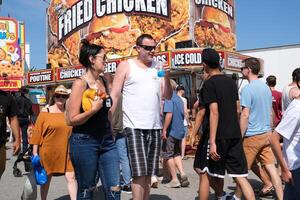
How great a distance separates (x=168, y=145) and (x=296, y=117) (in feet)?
14.0

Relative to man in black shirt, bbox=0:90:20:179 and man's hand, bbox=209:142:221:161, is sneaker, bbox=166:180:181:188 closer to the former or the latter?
man's hand, bbox=209:142:221:161

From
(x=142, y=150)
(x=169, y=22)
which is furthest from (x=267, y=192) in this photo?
(x=169, y=22)

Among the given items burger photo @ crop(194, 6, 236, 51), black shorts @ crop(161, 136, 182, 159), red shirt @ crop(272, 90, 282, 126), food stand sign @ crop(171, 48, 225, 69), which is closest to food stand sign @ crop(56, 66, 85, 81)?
burger photo @ crop(194, 6, 236, 51)

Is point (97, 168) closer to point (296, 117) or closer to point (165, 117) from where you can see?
point (296, 117)

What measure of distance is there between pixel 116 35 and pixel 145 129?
41.5ft

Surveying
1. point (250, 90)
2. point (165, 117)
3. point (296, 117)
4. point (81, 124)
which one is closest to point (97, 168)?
point (81, 124)

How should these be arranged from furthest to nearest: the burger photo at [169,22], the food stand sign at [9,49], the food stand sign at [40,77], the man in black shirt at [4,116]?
the food stand sign at [9,49], the food stand sign at [40,77], the burger photo at [169,22], the man in black shirt at [4,116]

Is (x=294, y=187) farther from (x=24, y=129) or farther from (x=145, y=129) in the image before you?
(x=24, y=129)

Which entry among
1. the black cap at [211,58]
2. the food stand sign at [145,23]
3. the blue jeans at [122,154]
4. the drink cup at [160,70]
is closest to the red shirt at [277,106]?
the blue jeans at [122,154]

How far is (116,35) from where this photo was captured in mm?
16641

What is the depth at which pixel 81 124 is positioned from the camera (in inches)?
149

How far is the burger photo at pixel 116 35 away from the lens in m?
16.4

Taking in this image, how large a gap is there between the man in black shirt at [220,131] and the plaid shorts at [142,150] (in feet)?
1.92

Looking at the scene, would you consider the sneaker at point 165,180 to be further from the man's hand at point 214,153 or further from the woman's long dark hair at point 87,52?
the woman's long dark hair at point 87,52
